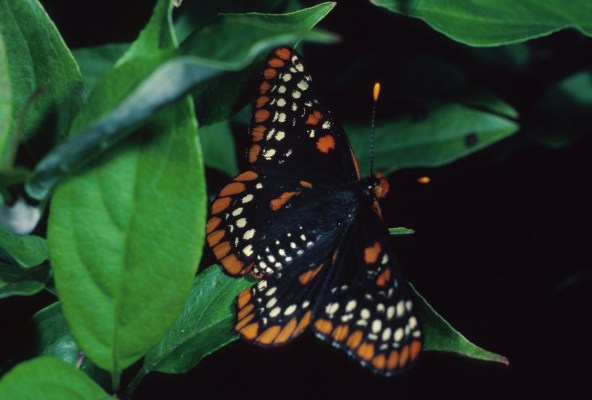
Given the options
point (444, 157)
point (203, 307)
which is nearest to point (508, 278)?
point (444, 157)

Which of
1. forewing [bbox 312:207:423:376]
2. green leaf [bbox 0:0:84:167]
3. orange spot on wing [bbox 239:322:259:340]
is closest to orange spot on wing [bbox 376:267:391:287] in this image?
forewing [bbox 312:207:423:376]

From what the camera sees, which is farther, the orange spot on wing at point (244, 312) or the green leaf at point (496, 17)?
the green leaf at point (496, 17)

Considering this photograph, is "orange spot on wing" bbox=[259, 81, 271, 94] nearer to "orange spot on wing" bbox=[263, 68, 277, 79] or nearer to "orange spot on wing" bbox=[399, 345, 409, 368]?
"orange spot on wing" bbox=[263, 68, 277, 79]

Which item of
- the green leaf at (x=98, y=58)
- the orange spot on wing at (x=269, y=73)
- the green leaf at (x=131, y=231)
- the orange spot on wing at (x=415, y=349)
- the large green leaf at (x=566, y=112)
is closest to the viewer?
the green leaf at (x=131, y=231)

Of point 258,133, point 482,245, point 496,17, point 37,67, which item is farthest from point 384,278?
point 482,245

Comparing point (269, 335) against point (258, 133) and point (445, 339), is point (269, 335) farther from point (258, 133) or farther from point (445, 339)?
point (258, 133)

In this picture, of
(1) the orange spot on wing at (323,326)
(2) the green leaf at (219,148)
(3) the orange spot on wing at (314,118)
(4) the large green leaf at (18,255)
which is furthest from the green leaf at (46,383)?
(2) the green leaf at (219,148)

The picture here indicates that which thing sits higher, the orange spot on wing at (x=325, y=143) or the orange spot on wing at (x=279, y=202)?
the orange spot on wing at (x=325, y=143)

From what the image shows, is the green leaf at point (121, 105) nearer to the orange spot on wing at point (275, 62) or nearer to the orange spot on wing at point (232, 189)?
the orange spot on wing at point (275, 62)
